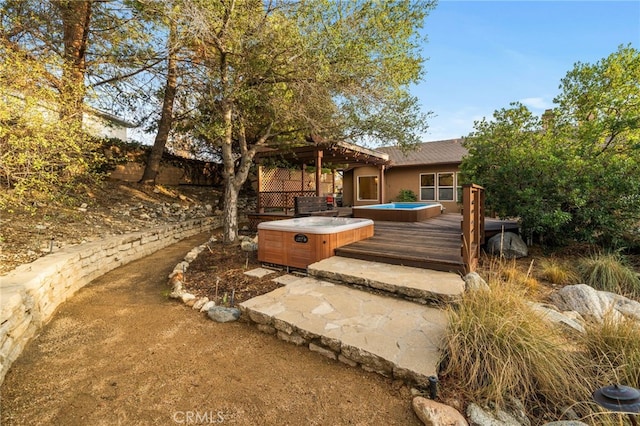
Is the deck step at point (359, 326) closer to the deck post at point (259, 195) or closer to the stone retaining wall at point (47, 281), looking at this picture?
the stone retaining wall at point (47, 281)

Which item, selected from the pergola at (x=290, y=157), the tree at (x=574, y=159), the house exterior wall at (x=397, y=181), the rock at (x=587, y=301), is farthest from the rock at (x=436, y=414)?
the house exterior wall at (x=397, y=181)

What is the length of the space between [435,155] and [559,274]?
1014 cm

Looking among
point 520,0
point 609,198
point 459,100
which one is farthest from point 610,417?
point 459,100

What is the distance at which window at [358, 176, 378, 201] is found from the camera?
1495cm

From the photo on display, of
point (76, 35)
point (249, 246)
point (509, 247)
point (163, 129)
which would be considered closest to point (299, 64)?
point (249, 246)

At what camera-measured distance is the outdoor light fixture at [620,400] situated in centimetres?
143

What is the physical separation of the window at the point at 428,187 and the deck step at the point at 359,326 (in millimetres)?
11076

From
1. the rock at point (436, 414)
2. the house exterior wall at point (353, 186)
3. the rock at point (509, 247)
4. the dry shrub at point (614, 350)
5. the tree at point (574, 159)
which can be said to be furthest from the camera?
the house exterior wall at point (353, 186)

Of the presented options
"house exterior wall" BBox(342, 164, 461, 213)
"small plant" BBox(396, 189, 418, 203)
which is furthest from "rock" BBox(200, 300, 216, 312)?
"small plant" BBox(396, 189, 418, 203)

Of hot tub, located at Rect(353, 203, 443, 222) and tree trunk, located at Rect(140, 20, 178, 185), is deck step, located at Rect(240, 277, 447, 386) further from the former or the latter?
tree trunk, located at Rect(140, 20, 178, 185)

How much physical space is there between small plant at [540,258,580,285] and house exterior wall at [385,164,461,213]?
7904mm

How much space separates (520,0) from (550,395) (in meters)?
→ 7.63

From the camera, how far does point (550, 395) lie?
6.27 ft

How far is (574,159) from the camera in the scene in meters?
5.14
